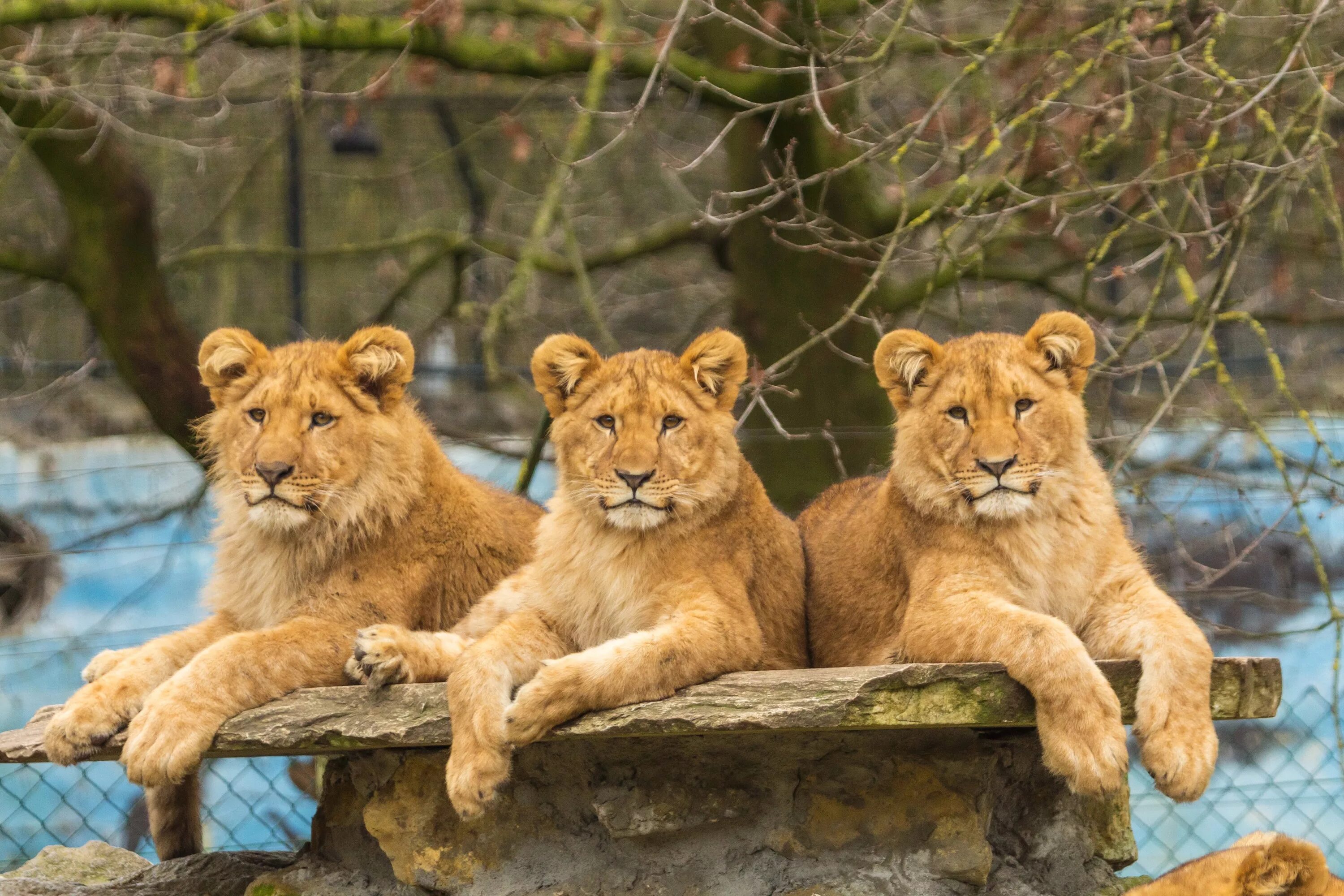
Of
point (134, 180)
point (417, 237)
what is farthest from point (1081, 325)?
point (134, 180)

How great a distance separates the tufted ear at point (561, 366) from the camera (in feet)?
15.4

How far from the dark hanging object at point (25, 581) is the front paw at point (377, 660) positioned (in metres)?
4.78

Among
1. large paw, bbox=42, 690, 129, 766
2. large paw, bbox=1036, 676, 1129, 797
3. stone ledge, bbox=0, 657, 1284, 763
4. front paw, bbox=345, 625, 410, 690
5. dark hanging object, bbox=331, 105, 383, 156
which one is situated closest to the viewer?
large paw, bbox=1036, 676, 1129, 797

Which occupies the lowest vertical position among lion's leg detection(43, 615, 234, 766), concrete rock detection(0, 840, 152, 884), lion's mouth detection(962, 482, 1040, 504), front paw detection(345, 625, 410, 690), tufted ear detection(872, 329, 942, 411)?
concrete rock detection(0, 840, 152, 884)

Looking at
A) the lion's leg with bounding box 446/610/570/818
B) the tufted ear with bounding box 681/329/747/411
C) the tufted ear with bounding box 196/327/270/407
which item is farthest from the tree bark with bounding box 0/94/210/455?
the lion's leg with bounding box 446/610/570/818

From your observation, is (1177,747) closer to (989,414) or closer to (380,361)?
(989,414)

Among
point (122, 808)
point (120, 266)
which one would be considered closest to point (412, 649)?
point (120, 266)

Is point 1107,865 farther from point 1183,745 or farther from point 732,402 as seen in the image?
point 732,402

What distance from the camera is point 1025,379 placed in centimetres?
448

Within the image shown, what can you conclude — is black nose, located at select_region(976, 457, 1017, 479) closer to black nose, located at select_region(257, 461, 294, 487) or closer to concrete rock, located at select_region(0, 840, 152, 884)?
black nose, located at select_region(257, 461, 294, 487)

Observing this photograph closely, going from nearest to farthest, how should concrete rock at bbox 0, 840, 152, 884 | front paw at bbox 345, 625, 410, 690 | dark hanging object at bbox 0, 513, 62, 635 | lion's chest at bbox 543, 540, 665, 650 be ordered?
front paw at bbox 345, 625, 410, 690
lion's chest at bbox 543, 540, 665, 650
concrete rock at bbox 0, 840, 152, 884
dark hanging object at bbox 0, 513, 62, 635

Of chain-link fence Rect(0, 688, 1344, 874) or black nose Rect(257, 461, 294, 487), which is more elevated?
black nose Rect(257, 461, 294, 487)

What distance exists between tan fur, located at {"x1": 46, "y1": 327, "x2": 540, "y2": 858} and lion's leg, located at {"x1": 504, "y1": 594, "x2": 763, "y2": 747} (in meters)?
0.91

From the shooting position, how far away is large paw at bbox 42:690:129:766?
14.3 ft
